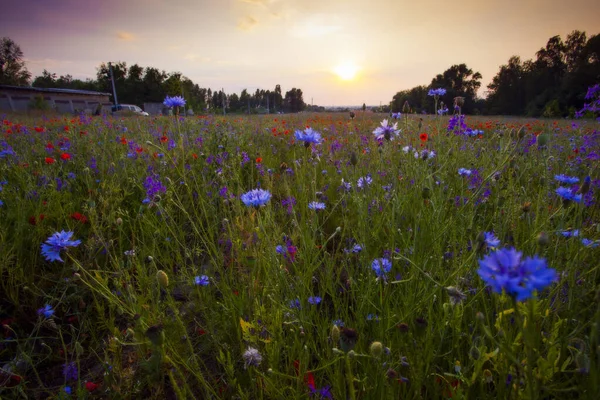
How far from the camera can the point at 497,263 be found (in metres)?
0.54

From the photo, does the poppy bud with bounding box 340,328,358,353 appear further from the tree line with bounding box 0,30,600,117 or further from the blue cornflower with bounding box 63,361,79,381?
the tree line with bounding box 0,30,600,117

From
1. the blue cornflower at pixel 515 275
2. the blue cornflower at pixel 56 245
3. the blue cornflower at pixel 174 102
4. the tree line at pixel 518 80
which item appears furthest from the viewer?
the tree line at pixel 518 80

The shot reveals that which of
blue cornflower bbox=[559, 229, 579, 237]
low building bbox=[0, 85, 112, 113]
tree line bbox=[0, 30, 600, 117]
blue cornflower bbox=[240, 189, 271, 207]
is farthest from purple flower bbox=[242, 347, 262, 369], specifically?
low building bbox=[0, 85, 112, 113]

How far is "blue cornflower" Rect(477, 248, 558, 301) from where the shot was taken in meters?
0.49

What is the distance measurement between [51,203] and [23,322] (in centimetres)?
81

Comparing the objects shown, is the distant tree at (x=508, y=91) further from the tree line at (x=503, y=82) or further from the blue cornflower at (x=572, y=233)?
the blue cornflower at (x=572, y=233)

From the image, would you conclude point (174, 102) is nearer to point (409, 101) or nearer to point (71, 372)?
point (71, 372)

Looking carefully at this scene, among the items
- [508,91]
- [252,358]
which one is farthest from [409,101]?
[508,91]

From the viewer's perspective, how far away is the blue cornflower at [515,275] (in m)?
0.49

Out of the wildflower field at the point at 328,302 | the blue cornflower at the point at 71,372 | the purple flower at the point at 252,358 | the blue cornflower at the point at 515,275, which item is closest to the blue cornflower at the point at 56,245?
the wildflower field at the point at 328,302

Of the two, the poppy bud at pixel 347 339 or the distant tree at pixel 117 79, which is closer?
the poppy bud at pixel 347 339

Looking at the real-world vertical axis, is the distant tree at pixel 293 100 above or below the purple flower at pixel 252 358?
above

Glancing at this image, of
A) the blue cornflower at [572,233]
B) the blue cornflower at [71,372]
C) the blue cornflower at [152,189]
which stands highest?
the blue cornflower at [572,233]

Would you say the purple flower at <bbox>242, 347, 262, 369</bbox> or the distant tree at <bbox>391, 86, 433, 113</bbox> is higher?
the distant tree at <bbox>391, 86, 433, 113</bbox>
